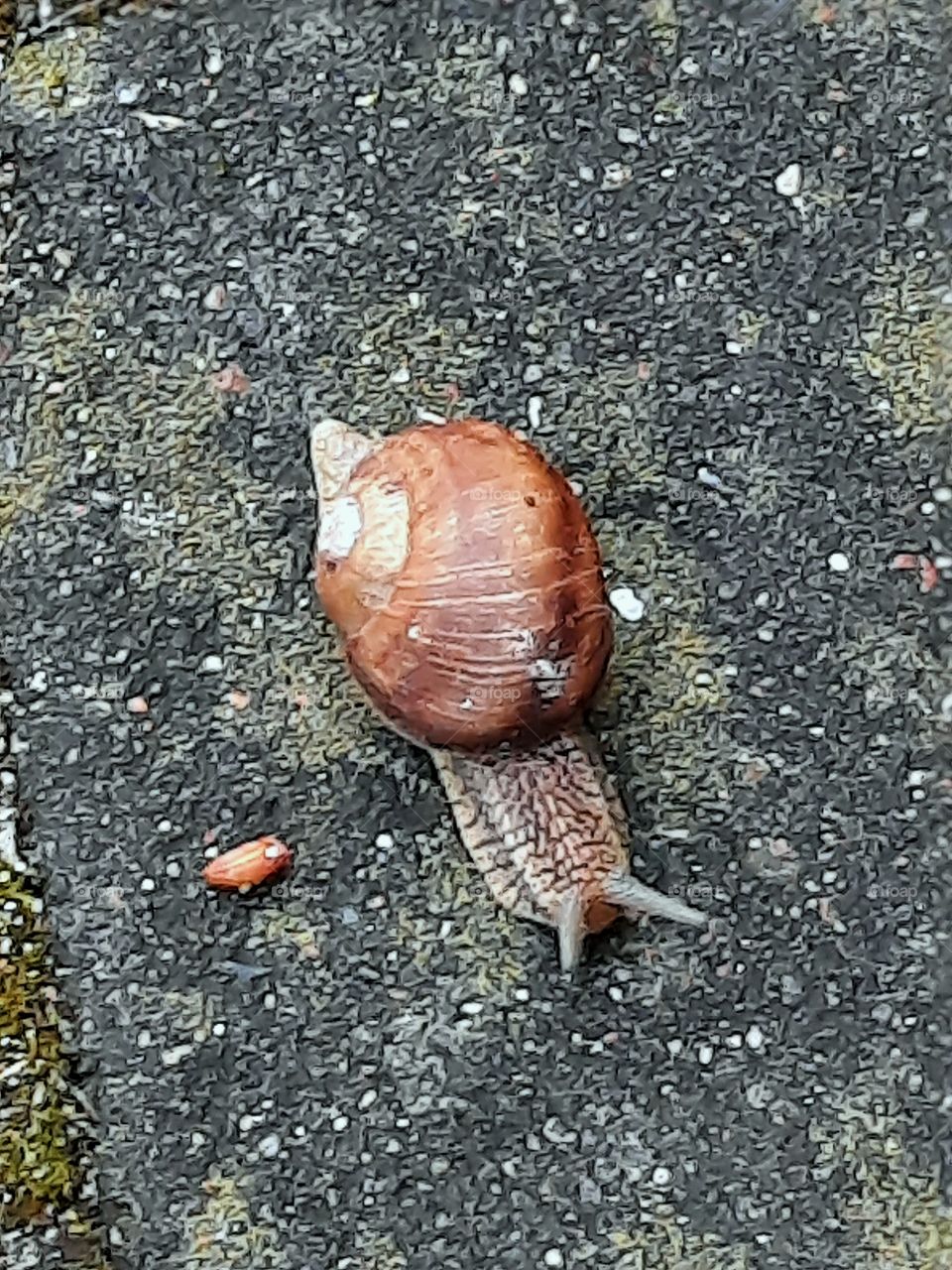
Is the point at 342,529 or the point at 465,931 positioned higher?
the point at 342,529

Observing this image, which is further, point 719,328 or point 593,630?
point 719,328

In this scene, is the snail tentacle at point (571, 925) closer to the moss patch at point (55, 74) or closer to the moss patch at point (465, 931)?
the moss patch at point (465, 931)

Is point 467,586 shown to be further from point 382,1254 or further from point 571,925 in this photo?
point 382,1254

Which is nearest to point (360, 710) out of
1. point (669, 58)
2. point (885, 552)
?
point (885, 552)

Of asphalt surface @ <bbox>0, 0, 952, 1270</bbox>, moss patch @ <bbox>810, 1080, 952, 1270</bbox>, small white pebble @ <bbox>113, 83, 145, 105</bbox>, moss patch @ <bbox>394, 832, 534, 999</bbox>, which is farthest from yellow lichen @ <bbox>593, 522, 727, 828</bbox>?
small white pebble @ <bbox>113, 83, 145, 105</bbox>

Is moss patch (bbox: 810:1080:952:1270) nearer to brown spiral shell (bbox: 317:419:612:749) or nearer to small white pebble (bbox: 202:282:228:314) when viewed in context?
brown spiral shell (bbox: 317:419:612:749)

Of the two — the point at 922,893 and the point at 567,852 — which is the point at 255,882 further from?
the point at 922,893

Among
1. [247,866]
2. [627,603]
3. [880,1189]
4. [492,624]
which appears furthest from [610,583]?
[880,1189]
